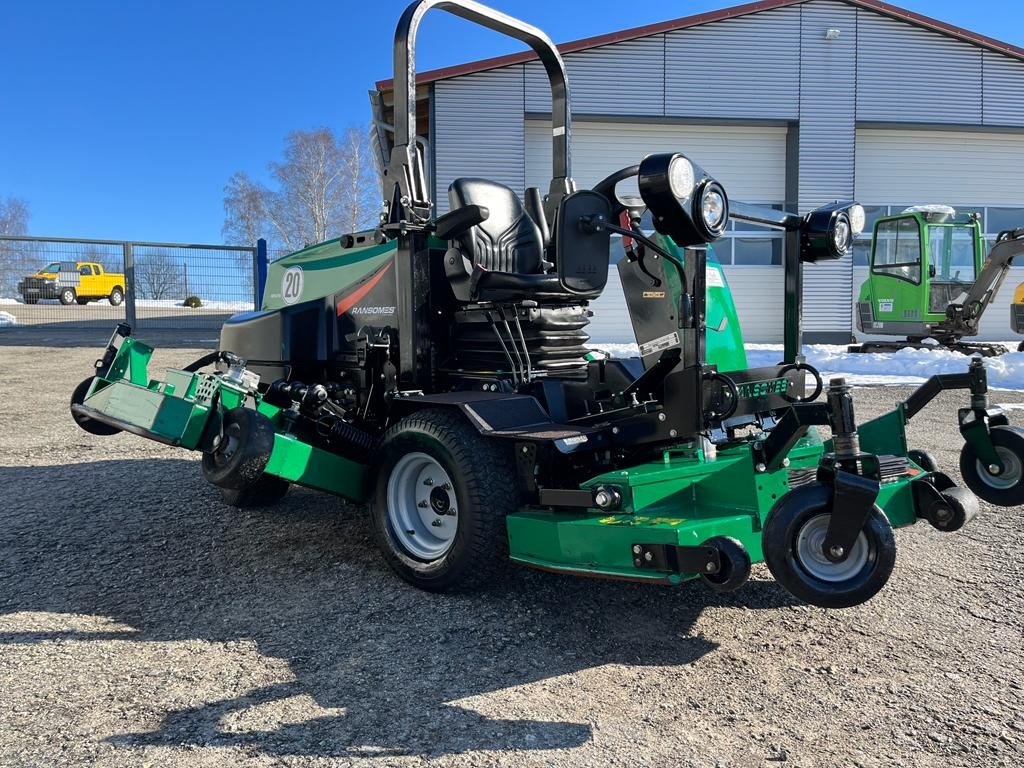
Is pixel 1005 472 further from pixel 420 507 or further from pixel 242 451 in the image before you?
pixel 242 451

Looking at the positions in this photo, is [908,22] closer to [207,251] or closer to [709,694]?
[207,251]

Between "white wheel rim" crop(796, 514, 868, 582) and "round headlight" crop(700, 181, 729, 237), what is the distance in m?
1.14

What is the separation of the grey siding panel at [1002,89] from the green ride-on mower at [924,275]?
11.2 ft

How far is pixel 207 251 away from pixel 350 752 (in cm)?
1374

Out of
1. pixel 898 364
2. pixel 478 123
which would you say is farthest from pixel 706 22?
pixel 898 364

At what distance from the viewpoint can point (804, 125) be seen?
16.5 meters

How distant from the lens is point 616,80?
1599cm

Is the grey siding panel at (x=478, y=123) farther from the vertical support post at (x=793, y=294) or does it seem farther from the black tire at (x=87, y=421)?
the vertical support post at (x=793, y=294)

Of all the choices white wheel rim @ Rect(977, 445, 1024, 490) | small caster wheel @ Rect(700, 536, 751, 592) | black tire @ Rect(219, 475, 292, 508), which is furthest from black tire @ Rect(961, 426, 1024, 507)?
black tire @ Rect(219, 475, 292, 508)

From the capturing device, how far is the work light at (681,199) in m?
2.99

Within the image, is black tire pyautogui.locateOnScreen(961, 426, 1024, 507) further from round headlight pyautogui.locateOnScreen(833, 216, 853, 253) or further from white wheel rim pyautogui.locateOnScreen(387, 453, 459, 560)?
white wheel rim pyautogui.locateOnScreen(387, 453, 459, 560)

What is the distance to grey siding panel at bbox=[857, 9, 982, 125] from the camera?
656 inches

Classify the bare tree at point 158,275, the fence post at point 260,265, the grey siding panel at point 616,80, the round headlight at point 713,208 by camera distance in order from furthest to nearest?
the grey siding panel at point 616,80
the bare tree at point 158,275
the fence post at point 260,265
the round headlight at point 713,208

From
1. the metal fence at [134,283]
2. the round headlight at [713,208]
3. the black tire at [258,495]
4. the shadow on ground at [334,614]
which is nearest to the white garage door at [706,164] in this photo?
the metal fence at [134,283]
